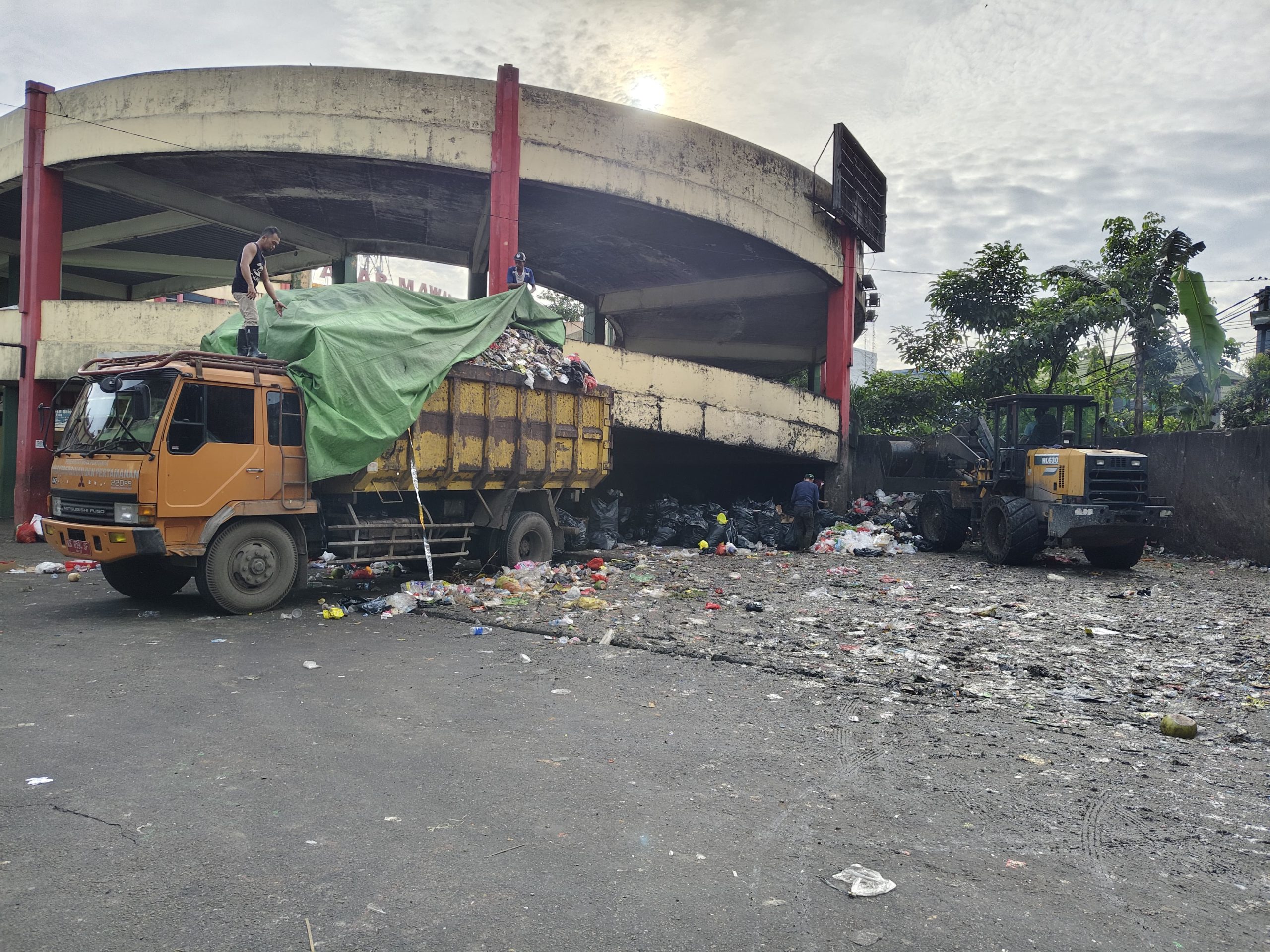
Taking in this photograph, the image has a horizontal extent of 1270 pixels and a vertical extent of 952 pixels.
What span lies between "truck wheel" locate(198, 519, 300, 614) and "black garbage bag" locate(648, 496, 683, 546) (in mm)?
7157

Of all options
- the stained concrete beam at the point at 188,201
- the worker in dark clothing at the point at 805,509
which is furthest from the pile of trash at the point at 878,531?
the stained concrete beam at the point at 188,201

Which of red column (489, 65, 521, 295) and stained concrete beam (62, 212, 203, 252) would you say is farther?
stained concrete beam (62, 212, 203, 252)

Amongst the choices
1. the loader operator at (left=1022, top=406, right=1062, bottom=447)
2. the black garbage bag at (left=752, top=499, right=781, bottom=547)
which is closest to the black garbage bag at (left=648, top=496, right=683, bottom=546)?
the black garbage bag at (left=752, top=499, right=781, bottom=547)

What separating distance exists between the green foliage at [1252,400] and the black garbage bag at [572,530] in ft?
33.4

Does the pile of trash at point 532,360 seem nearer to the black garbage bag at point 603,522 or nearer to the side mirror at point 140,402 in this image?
the black garbage bag at point 603,522

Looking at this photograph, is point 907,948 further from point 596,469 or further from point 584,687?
point 596,469

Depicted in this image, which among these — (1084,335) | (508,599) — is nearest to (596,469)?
(508,599)

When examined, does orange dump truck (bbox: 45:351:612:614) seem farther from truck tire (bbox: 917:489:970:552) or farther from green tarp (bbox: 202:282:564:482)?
truck tire (bbox: 917:489:970:552)

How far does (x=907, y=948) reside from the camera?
8.14 feet

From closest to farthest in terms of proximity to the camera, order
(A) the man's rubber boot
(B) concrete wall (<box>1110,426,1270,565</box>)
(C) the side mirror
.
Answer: (C) the side mirror, (A) the man's rubber boot, (B) concrete wall (<box>1110,426,1270,565</box>)

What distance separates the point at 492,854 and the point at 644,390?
11.7 m

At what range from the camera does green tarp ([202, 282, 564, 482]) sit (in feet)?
25.7

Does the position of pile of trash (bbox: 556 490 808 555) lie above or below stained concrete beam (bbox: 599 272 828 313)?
below

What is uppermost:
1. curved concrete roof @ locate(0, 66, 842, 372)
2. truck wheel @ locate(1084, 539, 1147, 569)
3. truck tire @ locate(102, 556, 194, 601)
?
curved concrete roof @ locate(0, 66, 842, 372)
